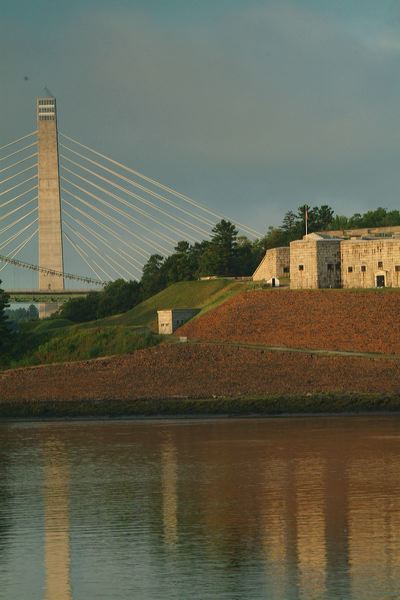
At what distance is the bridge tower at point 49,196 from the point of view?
118125 mm

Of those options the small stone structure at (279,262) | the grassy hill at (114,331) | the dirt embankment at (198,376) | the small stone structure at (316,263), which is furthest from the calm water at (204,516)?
the small stone structure at (279,262)

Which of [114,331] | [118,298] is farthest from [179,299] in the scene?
[118,298]

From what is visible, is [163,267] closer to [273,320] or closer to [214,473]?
[273,320]

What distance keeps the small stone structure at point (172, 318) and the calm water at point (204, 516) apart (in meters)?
35.2

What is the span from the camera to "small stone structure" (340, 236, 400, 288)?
8819 cm

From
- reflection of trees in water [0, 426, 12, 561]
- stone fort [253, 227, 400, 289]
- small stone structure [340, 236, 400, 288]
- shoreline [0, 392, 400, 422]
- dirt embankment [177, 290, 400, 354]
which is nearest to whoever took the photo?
reflection of trees in water [0, 426, 12, 561]

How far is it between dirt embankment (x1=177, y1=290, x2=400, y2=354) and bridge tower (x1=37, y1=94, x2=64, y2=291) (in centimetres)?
2952

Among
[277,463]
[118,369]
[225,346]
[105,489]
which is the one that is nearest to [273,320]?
[225,346]

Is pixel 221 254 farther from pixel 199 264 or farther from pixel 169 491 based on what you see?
pixel 169 491

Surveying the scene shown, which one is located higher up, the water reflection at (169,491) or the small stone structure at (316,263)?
the small stone structure at (316,263)

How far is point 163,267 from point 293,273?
30968 mm

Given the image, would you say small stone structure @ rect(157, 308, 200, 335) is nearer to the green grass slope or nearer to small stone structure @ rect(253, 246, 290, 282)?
the green grass slope

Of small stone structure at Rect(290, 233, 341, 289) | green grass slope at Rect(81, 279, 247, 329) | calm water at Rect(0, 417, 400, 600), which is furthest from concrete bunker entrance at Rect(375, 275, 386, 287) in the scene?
calm water at Rect(0, 417, 400, 600)

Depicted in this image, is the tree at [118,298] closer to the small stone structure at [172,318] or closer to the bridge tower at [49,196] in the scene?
the bridge tower at [49,196]
